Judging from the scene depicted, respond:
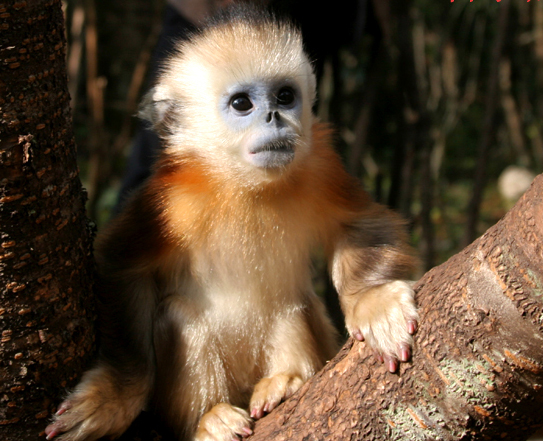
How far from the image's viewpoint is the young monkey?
2727mm

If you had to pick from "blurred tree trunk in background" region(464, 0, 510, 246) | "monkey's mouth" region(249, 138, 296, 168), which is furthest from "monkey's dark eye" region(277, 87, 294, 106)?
"blurred tree trunk in background" region(464, 0, 510, 246)

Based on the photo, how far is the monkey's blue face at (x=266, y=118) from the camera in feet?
8.88

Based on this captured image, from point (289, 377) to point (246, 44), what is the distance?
1535 mm

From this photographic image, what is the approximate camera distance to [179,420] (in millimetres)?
2768

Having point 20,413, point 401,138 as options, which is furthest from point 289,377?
point 401,138

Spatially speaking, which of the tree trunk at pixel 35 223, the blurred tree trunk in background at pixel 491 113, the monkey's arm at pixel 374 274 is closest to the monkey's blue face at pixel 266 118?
the monkey's arm at pixel 374 274

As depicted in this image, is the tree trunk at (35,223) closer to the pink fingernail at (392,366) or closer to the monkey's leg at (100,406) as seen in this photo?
the monkey's leg at (100,406)

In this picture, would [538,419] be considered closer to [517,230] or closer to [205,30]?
[517,230]

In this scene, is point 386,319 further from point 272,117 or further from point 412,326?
point 272,117

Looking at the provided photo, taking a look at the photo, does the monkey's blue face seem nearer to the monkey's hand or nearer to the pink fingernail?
the monkey's hand

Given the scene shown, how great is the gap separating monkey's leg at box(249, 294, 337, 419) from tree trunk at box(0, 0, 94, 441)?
35.1 inches

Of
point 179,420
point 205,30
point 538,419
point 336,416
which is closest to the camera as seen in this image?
point 538,419

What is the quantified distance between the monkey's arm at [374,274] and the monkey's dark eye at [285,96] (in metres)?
0.63

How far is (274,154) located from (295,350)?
3.03 ft
